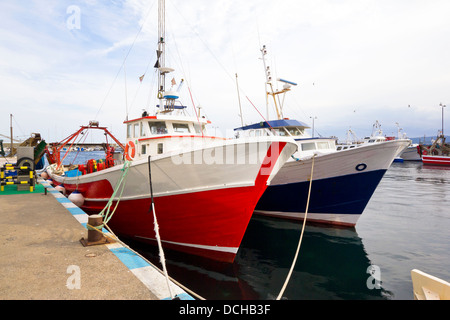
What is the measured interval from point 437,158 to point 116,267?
49087 millimetres

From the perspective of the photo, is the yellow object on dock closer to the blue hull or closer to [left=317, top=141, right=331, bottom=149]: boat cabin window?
the blue hull

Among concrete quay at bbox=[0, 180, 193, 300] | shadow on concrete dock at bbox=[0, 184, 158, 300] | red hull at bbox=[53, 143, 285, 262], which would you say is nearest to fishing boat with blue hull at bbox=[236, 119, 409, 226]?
red hull at bbox=[53, 143, 285, 262]

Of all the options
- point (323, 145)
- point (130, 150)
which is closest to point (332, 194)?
point (323, 145)

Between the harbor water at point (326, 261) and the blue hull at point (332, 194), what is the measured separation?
31.2 inches

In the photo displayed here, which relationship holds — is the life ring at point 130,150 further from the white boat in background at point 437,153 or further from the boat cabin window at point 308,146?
the white boat in background at point 437,153

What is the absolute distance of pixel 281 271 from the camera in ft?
20.6

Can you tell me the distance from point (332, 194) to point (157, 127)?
24.6 feet

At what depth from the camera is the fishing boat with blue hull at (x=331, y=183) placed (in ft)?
29.6

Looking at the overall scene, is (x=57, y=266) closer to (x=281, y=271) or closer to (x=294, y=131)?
(x=281, y=271)

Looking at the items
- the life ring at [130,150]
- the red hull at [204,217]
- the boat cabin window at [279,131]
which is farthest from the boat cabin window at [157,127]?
the boat cabin window at [279,131]

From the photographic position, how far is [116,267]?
374cm

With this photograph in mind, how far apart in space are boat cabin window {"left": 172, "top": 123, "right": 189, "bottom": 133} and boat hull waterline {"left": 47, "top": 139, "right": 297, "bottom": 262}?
88.8 inches
